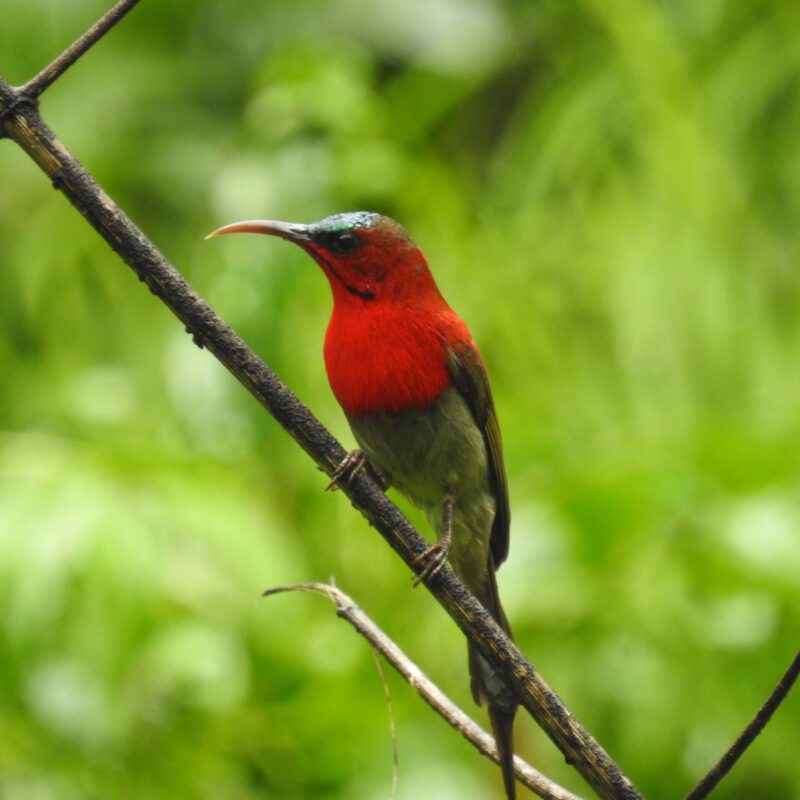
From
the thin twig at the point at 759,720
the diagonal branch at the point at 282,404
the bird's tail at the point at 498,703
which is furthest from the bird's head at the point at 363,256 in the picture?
the thin twig at the point at 759,720

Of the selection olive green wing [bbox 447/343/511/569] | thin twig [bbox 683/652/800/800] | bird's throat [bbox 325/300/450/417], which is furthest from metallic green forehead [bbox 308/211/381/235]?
thin twig [bbox 683/652/800/800]

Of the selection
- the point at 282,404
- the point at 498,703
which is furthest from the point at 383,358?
the point at 282,404

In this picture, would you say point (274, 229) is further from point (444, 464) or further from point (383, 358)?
point (444, 464)

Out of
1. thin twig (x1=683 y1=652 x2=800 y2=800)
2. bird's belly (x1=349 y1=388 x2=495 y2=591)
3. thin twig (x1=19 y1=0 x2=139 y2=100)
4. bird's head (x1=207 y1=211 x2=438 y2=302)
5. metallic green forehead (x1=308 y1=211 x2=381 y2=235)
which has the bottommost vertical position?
thin twig (x1=683 y1=652 x2=800 y2=800)

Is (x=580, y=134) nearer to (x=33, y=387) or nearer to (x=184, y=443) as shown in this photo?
(x=184, y=443)

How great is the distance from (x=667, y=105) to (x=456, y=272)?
102 cm

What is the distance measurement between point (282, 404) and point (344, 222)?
1100mm

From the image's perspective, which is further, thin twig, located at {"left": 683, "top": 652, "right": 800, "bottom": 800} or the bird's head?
the bird's head

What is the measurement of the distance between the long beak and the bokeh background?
0.91m

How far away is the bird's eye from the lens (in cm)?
271

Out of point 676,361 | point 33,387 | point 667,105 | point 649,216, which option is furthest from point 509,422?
point 33,387

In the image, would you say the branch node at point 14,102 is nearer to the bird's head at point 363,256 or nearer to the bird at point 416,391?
the bird at point 416,391

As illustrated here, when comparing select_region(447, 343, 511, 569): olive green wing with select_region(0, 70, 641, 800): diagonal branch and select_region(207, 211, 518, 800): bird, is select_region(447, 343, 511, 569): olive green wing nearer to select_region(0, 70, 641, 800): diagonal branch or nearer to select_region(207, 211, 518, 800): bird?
select_region(207, 211, 518, 800): bird

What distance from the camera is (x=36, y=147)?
162 centimetres
